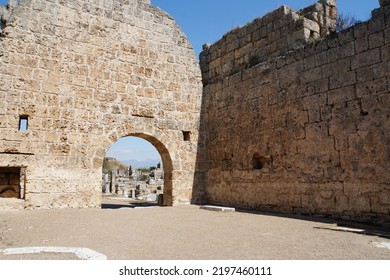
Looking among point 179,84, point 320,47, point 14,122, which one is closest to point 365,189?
point 320,47

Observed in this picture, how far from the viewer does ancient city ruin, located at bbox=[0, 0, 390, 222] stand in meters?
6.15

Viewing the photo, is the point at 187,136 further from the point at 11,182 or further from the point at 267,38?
the point at 11,182

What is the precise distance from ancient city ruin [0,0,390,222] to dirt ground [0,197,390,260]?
3.32ft

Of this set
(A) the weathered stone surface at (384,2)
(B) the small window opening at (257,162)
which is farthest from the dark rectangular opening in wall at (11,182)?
(A) the weathered stone surface at (384,2)

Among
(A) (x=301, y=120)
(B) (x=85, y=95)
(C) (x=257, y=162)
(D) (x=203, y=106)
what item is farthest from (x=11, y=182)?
(A) (x=301, y=120)

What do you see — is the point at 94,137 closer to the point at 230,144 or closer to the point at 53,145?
the point at 53,145

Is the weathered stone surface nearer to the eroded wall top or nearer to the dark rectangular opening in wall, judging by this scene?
the eroded wall top

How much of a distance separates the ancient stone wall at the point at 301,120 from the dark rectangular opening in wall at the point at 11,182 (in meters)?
4.66

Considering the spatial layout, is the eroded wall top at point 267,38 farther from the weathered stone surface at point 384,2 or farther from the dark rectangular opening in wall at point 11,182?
the dark rectangular opening in wall at point 11,182

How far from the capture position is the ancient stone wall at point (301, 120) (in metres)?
5.87

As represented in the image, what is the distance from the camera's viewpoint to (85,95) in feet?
26.8

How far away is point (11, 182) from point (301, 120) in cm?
617

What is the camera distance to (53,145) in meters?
7.66

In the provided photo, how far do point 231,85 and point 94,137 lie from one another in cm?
369
